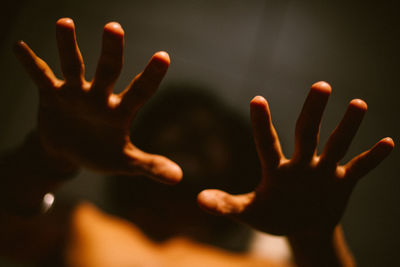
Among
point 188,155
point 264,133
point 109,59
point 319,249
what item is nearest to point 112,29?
point 109,59

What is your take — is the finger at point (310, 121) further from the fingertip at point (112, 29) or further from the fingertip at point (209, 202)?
the fingertip at point (112, 29)

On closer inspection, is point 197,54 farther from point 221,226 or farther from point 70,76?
point 221,226

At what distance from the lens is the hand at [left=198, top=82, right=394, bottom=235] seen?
0.37 meters

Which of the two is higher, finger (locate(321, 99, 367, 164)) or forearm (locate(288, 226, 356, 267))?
finger (locate(321, 99, 367, 164))

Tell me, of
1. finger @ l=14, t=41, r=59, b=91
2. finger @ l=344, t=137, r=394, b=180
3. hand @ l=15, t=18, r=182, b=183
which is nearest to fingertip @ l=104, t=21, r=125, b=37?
hand @ l=15, t=18, r=182, b=183

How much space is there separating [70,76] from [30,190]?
37 cm

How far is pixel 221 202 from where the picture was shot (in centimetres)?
42

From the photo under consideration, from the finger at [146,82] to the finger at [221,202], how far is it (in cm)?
21

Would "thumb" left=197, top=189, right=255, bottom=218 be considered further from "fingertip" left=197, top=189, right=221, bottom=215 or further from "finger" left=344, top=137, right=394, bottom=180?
"finger" left=344, top=137, right=394, bottom=180

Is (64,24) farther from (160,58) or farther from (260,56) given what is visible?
(260,56)

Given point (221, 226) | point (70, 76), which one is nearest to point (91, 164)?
point (70, 76)

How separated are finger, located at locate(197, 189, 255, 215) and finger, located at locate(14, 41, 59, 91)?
1.16 ft

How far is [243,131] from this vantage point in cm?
106

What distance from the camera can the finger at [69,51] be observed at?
0.37 metres
